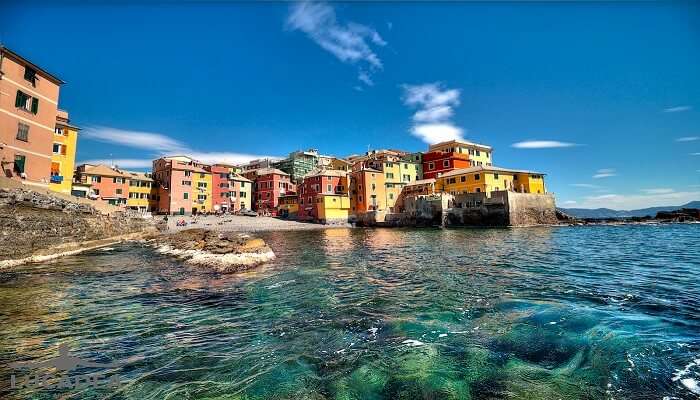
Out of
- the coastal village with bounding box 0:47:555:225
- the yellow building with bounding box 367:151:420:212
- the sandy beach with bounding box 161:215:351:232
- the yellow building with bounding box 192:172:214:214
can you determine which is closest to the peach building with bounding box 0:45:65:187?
the coastal village with bounding box 0:47:555:225

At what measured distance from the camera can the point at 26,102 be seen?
27.2 m

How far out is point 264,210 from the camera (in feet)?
261

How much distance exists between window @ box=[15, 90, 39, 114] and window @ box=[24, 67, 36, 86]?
1527 mm

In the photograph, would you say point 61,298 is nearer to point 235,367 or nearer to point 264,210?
point 235,367

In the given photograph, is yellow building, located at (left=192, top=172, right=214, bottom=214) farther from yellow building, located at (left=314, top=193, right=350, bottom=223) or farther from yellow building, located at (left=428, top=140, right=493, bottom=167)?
yellow building, located at (left=428, top=140, right=493, bottom=167)

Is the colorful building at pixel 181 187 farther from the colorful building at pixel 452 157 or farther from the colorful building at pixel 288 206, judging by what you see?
the colorful building at pixel 452 157

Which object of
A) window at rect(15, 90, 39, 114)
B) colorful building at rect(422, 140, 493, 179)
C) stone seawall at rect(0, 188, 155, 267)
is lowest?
stone seawall at rect(0, 188, 155, 267)

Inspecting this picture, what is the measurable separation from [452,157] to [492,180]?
17.1 meters

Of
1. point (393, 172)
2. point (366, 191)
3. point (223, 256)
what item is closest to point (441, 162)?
point (393, 172)

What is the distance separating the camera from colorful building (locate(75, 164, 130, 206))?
201 feet

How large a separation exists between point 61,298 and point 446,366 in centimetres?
1297

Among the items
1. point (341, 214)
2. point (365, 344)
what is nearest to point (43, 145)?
point (365, 344)

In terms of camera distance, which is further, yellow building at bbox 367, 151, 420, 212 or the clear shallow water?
yellow building at bbox 367, 151, 420, 212

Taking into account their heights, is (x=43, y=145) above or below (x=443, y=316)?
above
